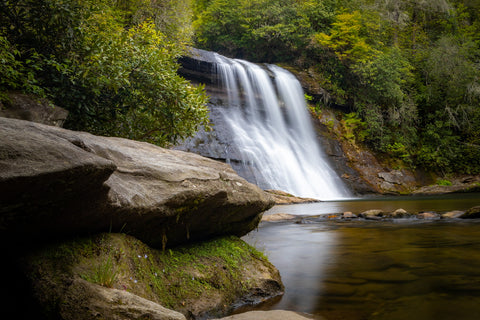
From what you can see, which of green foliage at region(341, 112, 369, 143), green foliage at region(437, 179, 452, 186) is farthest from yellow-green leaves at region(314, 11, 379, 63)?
green foliage at region(437, 179, 452, 186)

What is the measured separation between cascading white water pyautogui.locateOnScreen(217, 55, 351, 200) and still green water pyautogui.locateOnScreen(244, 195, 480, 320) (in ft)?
30.6

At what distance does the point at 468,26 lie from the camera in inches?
1187

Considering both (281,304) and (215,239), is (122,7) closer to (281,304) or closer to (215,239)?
(215,239)

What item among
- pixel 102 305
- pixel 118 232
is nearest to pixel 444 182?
pixel 118 232

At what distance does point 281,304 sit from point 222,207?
1.13m

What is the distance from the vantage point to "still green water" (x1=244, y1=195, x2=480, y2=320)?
316 centimetres

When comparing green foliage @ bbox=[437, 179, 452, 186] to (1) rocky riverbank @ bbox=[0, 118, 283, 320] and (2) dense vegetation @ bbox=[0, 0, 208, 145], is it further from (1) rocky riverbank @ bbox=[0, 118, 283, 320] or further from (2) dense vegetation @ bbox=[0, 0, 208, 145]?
(1) rocky riverbank @ bbox=[0, 118, 283, 320]

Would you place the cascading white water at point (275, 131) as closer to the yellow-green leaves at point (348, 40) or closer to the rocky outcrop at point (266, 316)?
the yellow-green leaves at point (348, 40)

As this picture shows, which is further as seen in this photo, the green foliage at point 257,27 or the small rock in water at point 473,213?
the green foliage at point 257,27

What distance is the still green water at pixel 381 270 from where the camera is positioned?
316cm

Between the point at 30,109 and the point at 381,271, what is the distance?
584 cm

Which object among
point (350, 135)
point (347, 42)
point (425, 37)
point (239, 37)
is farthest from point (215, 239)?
point (425, 37)

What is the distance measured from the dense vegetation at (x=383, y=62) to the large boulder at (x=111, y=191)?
22.2 m

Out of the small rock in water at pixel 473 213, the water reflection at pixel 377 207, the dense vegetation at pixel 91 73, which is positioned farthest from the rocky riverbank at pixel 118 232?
the water reflection at pixel 377 207
